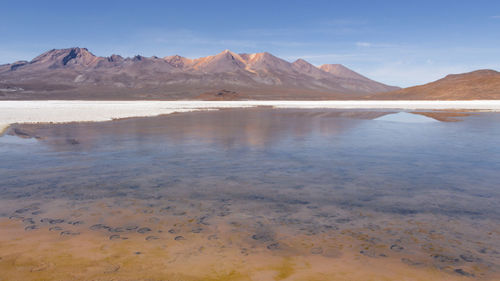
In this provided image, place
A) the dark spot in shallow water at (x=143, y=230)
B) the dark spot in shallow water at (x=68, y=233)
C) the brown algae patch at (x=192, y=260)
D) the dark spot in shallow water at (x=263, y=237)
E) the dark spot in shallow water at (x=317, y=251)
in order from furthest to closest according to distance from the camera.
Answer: the dark spot in shallow water at (x=143, y=230)
the dark spot in shallow water at (x=68, y=233)
the dark spot in shallow water at (x=263, y=237)
the dark spot in shallow water at (x=317, y=251)
the brown algae patch at (x=192, y=260)

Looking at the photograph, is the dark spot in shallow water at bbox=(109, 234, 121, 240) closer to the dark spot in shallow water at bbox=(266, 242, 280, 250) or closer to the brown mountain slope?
the dark spot in shallow water at bbox=(266, 242, 280, 250)

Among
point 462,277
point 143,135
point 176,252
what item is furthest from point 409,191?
point 143,135

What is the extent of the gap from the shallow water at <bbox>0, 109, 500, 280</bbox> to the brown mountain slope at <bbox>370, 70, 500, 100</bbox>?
94.5 meters

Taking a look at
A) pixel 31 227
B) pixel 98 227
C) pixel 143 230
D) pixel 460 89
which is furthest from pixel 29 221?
pixel 460 89

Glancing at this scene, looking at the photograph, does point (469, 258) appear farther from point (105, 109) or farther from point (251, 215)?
point (105, 109)

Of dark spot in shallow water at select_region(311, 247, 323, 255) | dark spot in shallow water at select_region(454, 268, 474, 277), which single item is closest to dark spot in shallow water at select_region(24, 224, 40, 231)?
dark spot in shallow water at select_region(311, 247, 323, 255)

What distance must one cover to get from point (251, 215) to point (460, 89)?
109351 millimetres

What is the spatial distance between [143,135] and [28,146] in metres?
4.76

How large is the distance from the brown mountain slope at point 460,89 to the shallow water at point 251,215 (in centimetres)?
9450

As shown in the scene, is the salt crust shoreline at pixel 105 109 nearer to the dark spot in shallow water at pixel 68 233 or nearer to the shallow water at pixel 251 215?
the shallow water at pixel 251 215

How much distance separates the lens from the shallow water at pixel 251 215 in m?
4.45

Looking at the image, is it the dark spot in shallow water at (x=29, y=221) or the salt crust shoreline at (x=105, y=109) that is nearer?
the dark spot in shallow water at (x=29, y=221)

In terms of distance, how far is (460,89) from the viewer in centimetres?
9962

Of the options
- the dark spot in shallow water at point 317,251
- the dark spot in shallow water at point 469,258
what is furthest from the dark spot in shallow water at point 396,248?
the dark spot in shallow water at point 317,251
